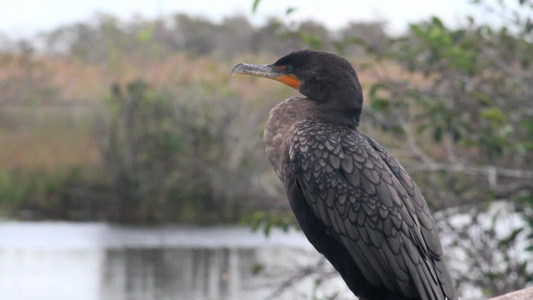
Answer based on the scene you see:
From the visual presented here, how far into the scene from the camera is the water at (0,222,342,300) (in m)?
13.4

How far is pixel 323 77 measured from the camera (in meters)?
3.82

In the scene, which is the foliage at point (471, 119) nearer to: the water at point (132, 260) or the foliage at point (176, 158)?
the water at point (132, 260)

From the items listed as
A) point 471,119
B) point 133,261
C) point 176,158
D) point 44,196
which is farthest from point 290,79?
point 44,196

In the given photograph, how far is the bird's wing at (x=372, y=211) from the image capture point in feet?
11.3

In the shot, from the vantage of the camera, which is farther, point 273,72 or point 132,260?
point 132,260

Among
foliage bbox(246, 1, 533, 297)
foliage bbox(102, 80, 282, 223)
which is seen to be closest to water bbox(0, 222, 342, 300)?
foliage bbox(102, 80, 282, 223)

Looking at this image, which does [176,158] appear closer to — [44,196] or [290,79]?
[44,196]

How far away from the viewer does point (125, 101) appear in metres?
18.9

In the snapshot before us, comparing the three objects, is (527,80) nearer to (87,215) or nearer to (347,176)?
(347,176)

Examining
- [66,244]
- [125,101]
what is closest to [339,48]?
[66,244]

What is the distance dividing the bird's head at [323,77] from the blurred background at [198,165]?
5.63ft

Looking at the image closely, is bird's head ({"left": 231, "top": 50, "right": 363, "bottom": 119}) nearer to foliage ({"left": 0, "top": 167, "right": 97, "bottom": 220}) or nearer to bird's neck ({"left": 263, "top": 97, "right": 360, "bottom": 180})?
bird's neck ({"left": 263, "top": 97, "right": 360, "bottom": 180})

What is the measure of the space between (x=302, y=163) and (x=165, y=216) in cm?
1464

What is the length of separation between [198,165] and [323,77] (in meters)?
14.3
